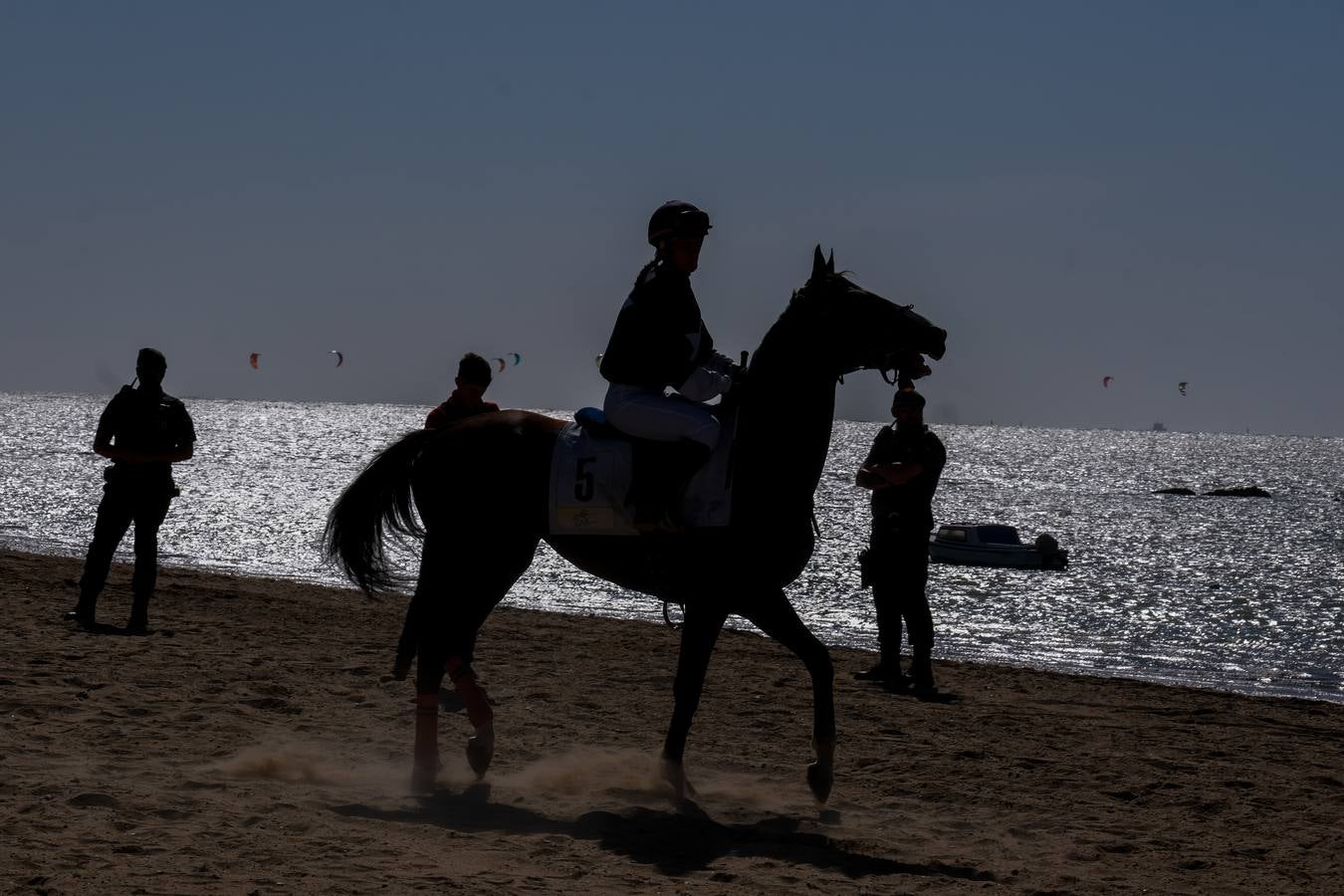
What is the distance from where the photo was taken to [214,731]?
26.3ft

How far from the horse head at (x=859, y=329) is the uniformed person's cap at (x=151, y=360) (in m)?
6.61

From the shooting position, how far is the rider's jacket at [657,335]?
22.7ft

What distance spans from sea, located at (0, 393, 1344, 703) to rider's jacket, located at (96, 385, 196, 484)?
12695mm

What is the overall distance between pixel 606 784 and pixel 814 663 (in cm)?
129

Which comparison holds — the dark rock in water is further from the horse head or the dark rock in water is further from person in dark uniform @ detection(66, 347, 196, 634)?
the horse head

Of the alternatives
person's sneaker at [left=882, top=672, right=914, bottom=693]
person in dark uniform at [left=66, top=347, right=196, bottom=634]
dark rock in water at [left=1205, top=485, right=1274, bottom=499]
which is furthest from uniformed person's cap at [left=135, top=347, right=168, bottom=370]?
dark rock in water at [left=1205, top=485, right=1274, bottom=499]

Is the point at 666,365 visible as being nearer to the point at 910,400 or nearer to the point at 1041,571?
the point at 910,400

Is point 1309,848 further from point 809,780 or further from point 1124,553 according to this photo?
point 1124,553

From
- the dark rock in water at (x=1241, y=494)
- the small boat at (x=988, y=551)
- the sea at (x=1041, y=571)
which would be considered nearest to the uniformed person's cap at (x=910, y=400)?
the sea at (x=1041, y=571)

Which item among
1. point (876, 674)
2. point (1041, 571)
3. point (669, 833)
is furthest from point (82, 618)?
point (1041, 571)

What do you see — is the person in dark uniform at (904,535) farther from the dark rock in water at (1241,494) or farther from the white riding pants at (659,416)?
the dark rock in water at (1241,494)

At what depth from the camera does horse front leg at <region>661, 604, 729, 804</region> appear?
23.6ft

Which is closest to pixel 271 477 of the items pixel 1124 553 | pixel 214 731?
pixel 1124 553

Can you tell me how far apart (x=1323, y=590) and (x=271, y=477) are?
70919 mm
